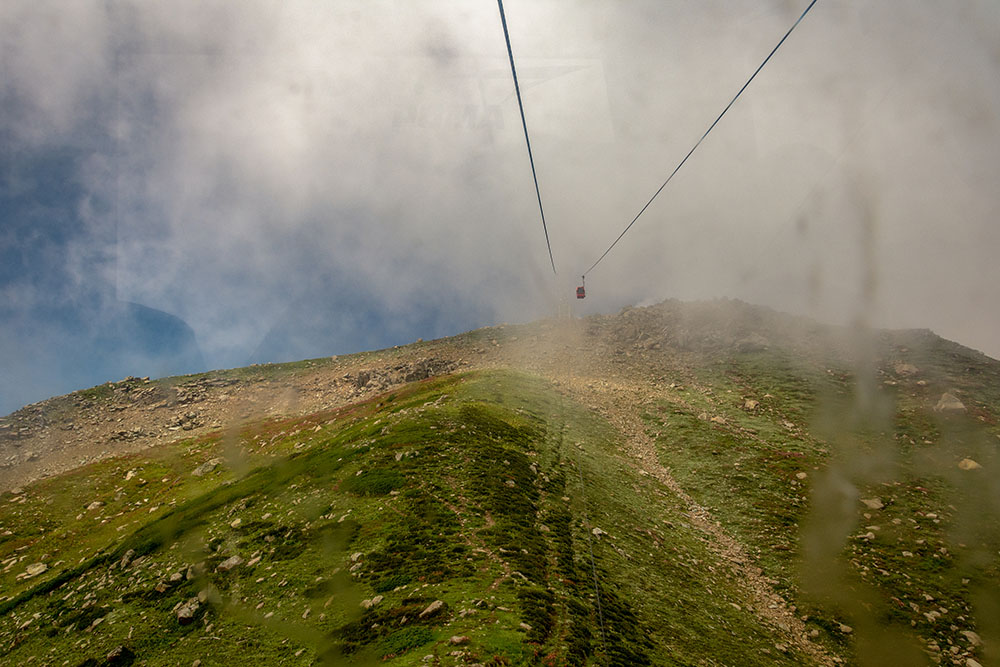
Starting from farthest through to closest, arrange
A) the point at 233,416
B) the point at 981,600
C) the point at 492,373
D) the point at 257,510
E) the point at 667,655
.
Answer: the point at 233,416, the point at 492,373, the point at 257,510, the point at 981,600, the point at 667,655

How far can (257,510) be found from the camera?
2177 centimetres

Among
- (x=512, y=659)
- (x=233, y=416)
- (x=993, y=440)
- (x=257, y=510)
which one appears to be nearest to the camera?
(x=512, y=659)

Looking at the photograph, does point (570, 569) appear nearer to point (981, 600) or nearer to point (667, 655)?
point (667, 655)

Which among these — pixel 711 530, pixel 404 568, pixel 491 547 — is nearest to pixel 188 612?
pixel 404 568

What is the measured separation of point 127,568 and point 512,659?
20538mm

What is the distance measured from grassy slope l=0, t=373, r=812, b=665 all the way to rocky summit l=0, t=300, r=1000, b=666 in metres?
0.12

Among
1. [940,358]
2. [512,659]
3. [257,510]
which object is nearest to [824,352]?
[940,358]

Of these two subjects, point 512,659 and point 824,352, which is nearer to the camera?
point 512,659

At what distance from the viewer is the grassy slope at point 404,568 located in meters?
12.0

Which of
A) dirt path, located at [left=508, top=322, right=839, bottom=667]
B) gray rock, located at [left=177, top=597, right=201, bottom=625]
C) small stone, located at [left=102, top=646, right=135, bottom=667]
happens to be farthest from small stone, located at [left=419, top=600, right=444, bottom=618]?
dirt path, located at [left=508, top=322, right=839, bottom=667]

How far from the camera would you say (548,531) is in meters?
19.3

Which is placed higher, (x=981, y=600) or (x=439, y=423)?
(x=439, y=423)

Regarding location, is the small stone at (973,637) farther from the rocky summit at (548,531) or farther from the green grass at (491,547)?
the green grass at (491,547)

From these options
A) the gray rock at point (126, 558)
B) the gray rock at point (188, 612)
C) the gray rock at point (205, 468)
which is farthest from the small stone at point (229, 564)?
Answer: the gray rock at point (205, 468)
